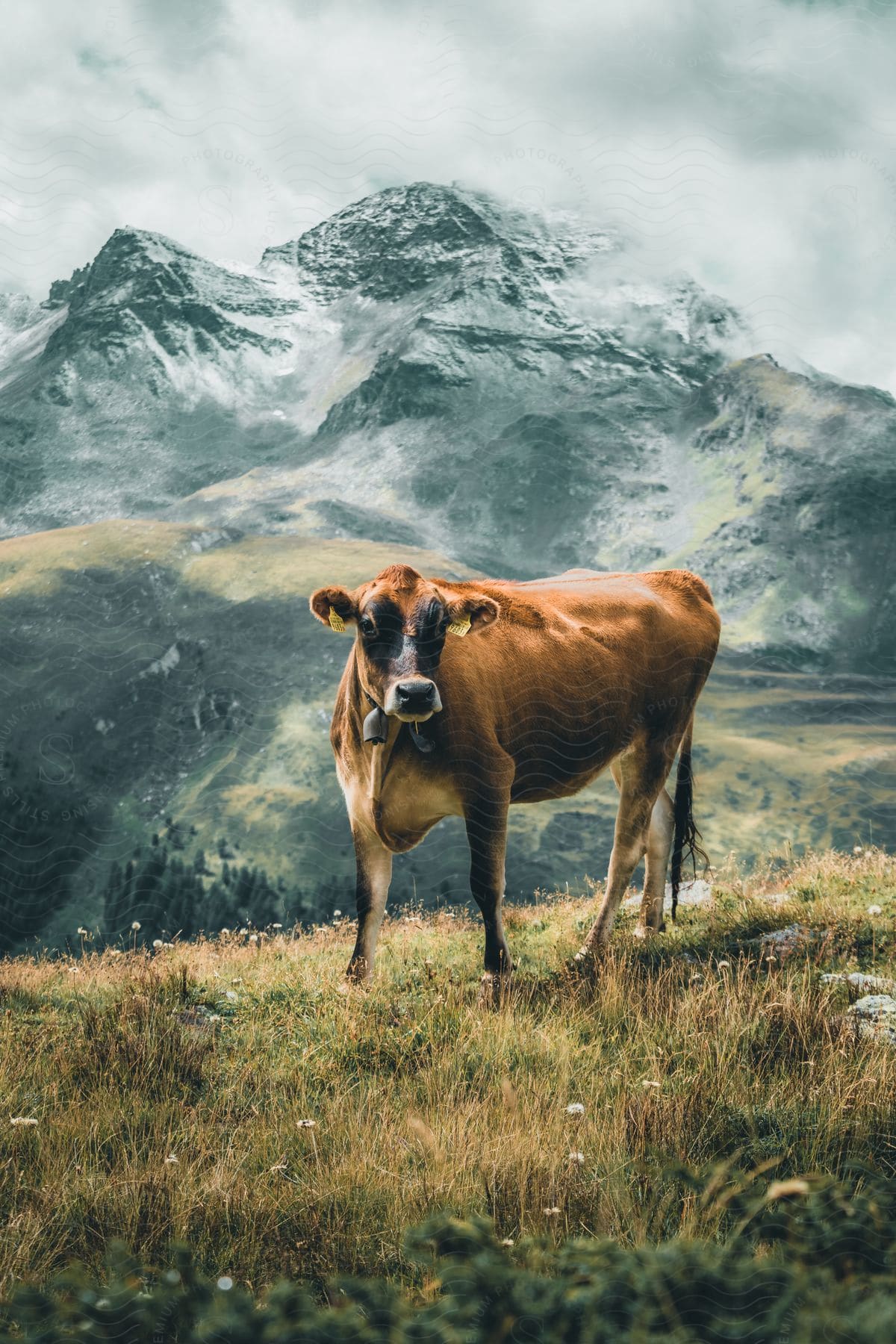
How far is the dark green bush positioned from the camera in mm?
2182

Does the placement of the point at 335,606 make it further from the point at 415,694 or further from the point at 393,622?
the point at 415,694

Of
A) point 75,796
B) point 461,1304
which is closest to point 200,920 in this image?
point 75,796

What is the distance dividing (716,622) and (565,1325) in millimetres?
7072

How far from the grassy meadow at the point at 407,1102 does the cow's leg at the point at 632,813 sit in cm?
41

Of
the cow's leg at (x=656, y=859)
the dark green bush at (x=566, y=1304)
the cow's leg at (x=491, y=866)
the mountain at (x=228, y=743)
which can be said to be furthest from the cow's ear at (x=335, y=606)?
the mountain at (x=228, y=743)

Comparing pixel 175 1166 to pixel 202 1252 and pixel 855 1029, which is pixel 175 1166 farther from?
pixel 855 1029

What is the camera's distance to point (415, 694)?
18.4ft

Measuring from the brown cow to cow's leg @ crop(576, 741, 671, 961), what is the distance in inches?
0.5

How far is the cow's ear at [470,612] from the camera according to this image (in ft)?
20.8

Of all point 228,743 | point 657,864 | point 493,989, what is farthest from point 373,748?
point 228,743

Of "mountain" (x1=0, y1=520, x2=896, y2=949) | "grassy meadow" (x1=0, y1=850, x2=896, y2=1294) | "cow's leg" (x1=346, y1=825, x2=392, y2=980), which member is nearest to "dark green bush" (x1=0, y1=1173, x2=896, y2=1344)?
"grassy meadow" (x1=0, y1=850, x2=896, y2=1294)

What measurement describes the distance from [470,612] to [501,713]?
0.84 m

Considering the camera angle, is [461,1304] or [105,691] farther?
[105,691]

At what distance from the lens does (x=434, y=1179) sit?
3744 mm
